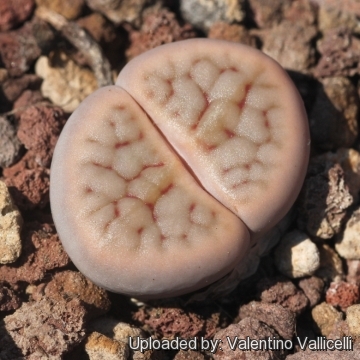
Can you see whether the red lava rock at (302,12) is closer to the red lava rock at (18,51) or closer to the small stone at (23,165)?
the red lava rock at (18,51)

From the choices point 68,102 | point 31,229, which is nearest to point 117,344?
point 31,229

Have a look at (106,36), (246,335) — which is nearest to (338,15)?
(106,36)

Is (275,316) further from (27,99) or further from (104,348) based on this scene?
(27,99)

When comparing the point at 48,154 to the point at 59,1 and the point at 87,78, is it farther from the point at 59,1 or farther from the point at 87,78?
the point at 59,1

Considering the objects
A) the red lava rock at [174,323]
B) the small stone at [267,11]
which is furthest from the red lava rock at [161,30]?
the red lava rock at [174,323]

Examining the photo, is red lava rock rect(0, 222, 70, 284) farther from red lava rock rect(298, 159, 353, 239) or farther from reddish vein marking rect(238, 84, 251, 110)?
red lava rock rect(298, 159, 353, 239)

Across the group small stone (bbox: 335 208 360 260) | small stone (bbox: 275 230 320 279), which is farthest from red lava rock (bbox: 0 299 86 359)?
small stone (bbox: 335 208 360 260)
